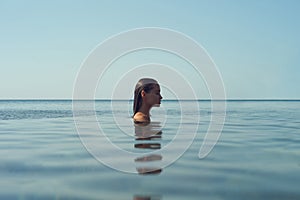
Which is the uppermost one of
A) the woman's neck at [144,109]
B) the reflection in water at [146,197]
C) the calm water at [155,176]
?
the woman's neck at [144,109]

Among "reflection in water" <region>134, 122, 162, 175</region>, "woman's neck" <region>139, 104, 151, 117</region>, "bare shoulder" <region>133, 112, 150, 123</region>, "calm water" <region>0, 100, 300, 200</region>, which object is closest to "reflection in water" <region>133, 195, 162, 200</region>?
"calm water" <region>0, 100, 300, 200</region>

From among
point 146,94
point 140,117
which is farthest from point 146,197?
point 140,117

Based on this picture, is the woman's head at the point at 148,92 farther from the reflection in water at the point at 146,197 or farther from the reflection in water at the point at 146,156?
the reflection in water at the point at 146,197

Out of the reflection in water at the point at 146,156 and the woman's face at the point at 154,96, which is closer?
the reflection in water at the point at 146,156

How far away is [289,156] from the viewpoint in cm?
685

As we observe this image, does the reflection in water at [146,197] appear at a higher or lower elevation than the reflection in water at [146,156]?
lower

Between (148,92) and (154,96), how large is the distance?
0.24 meters

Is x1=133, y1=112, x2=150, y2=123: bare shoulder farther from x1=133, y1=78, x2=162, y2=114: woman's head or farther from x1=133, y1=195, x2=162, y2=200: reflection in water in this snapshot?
x1=133, y1=195, x2=162, y2=200: reflection in water

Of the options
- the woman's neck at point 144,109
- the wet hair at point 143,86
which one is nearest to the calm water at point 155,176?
the wet hair at point 143,86

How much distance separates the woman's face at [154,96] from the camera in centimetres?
1086

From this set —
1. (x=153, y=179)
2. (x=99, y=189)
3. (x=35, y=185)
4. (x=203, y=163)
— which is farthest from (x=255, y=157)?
(x=35, y=185)

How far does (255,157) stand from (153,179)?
2792mm

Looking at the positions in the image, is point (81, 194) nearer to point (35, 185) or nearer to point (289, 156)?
point (35, 185)

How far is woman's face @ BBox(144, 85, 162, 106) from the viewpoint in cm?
1086
